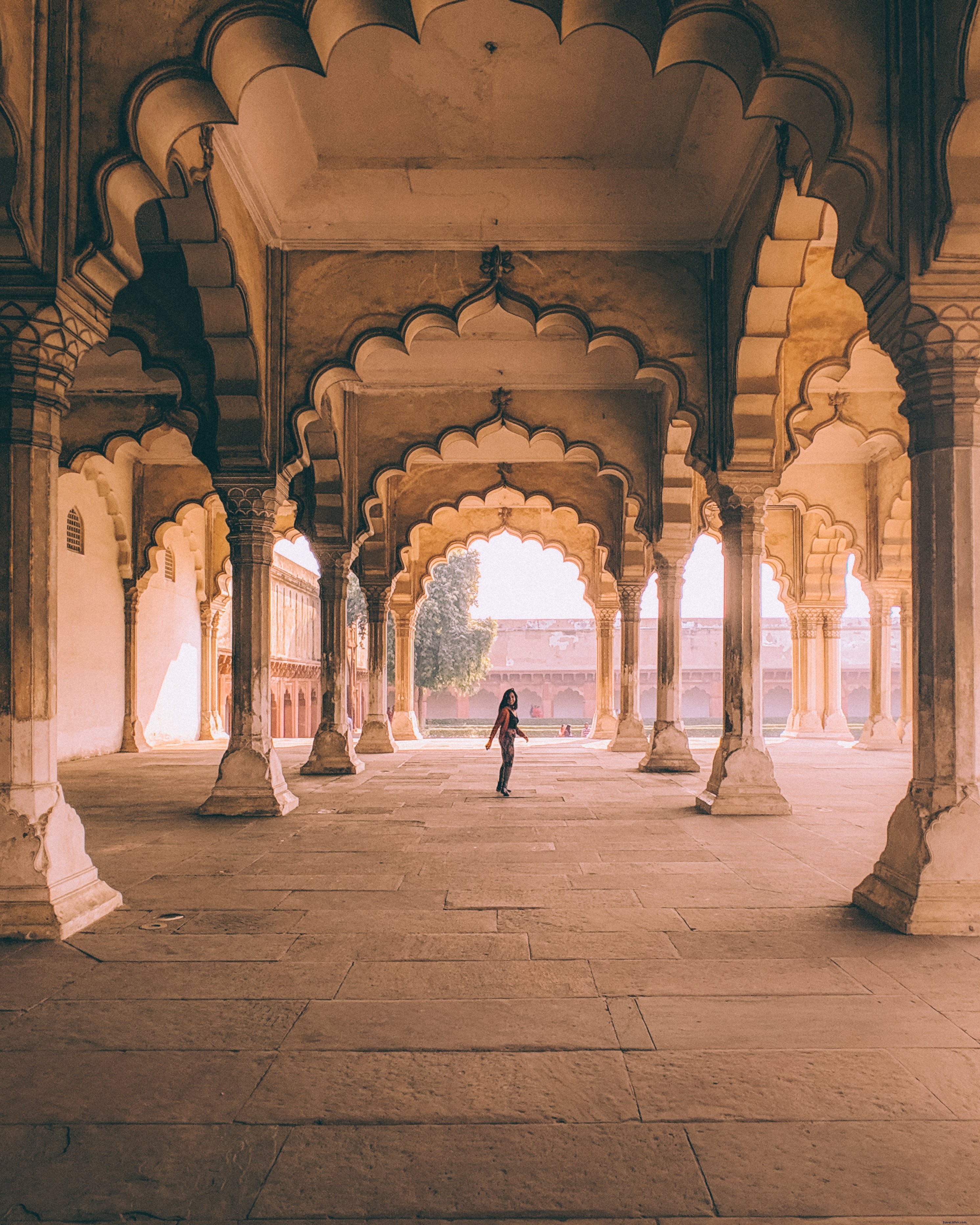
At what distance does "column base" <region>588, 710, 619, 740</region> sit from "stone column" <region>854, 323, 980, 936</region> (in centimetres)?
1656

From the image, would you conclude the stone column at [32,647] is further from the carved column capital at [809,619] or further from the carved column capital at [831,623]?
the carved column capital at [831,623]

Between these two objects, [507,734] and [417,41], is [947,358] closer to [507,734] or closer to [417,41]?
[417,41]

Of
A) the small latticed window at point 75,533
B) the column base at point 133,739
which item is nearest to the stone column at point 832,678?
the column base at point 133,739

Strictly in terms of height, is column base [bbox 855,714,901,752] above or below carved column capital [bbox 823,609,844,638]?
below

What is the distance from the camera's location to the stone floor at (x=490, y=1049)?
89.1 inches

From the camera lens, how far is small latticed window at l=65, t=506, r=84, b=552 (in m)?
14.9

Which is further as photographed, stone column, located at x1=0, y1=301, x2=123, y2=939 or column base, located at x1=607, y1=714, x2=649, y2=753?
column base, located at x1=607, y1=714, x2=649, y2=753

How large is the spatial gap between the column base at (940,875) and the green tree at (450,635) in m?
29.2

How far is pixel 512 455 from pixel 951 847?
11.7 metres

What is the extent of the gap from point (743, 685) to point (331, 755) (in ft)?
20.6

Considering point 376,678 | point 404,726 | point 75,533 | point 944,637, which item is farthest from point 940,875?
point 404,726

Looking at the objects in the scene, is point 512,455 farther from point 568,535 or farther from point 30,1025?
point 30,1025

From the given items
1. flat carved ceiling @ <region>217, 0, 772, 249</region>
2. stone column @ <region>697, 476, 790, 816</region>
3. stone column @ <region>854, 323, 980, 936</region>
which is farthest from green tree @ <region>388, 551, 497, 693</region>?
stone column @ <region>854, 323, 980, 936</region>

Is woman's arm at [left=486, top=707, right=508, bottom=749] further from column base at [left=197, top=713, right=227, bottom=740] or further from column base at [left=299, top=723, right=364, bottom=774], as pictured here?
column base at [left=197, top=713, right=227, bottom=740]
